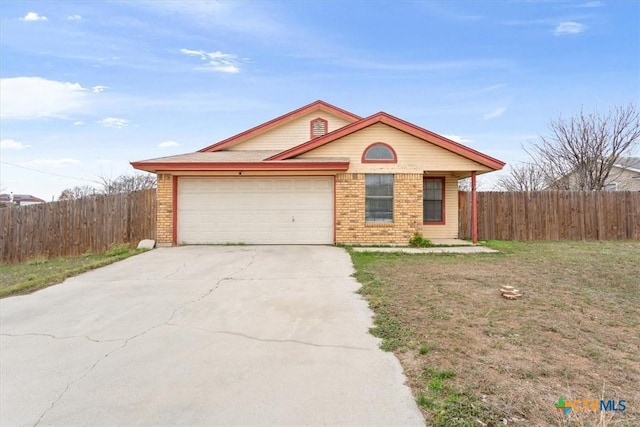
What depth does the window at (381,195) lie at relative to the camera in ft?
37.3

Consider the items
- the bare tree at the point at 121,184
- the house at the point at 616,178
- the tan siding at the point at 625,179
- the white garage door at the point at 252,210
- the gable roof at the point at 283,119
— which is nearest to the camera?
the white garage door at the point at 252,210

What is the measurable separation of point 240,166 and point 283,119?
4.79 meters

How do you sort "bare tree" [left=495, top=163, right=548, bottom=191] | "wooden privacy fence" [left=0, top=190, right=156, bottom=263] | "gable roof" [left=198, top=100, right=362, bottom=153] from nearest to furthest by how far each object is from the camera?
"wooden privacy fence" [left=0, top=190, right=156, bottom=263], "gable roof" [left=198, top=100, right=362, bottom=153], "bare tree" [left=495, top=163, right=548, bottom=191]

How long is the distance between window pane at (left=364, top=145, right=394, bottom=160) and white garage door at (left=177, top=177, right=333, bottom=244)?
1572 mm

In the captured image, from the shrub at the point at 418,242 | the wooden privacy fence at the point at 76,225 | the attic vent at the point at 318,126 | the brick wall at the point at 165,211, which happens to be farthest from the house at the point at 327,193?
the attic vent at the point at 318,126

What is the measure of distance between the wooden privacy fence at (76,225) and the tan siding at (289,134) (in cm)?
505

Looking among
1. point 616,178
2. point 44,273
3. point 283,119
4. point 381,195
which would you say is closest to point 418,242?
point 381,195

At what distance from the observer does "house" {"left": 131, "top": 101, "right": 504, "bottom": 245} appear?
36.7ft

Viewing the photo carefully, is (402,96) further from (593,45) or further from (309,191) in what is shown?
(309,191)

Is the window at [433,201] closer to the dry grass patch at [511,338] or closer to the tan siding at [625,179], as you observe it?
the dry grass patch at [511,338]

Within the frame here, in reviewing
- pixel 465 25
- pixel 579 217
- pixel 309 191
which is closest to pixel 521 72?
pixel 465 25

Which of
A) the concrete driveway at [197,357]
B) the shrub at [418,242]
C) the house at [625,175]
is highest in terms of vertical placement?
the house at [625,175]

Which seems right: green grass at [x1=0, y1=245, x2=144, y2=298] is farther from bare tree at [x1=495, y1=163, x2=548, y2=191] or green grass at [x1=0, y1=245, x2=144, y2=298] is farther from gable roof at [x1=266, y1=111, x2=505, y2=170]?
bare tree at [x1=495, y1=163, x2=548, y2=191]

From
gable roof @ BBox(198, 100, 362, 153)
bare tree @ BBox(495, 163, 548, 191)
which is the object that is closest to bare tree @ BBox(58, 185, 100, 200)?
gable roof @ BBox(198, 100, 362, 153)
